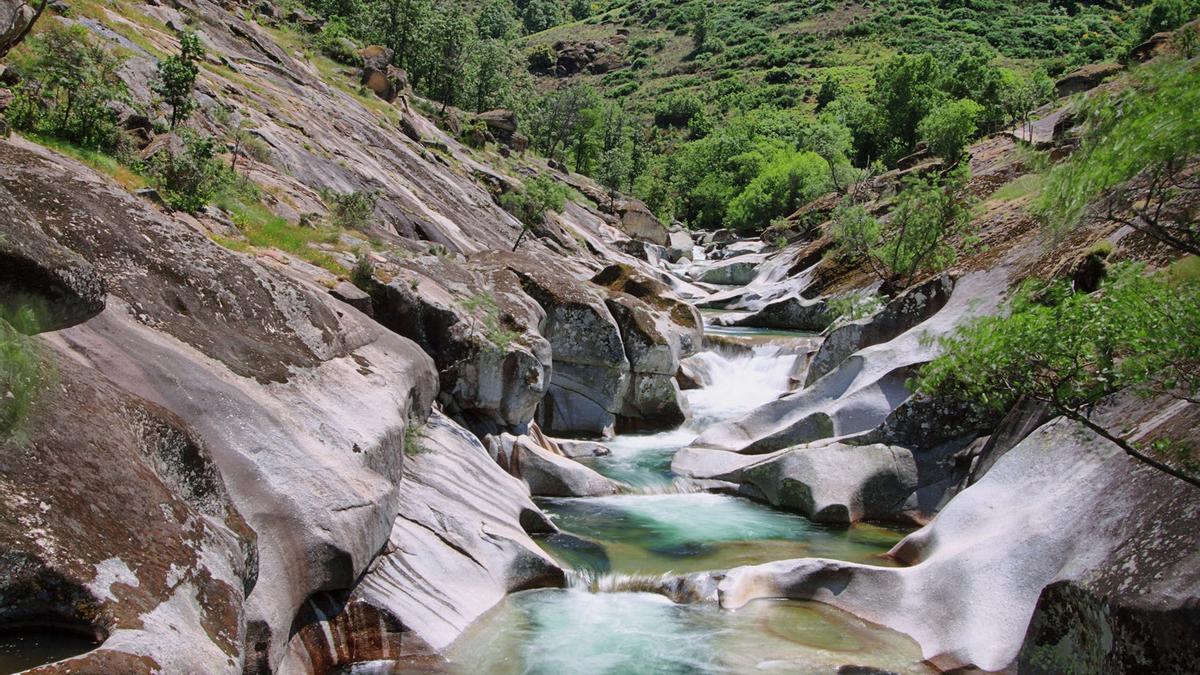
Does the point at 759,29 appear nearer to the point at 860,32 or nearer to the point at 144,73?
the point at 860,32

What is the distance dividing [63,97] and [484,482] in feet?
41.5

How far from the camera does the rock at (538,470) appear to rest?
19.8m

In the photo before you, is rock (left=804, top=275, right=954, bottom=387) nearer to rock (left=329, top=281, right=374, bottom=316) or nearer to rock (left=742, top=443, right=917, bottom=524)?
rock (left=742, top=443, right=917, bottom=524)

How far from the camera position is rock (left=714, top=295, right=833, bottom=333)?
42.3m

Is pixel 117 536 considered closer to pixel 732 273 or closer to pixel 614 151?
pixel 732 273

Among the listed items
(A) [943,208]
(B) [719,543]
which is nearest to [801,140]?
(A) [943,208]

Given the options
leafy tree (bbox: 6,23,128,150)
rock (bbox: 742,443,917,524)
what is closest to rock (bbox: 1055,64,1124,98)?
rock (bbox: 742,443,917,524)

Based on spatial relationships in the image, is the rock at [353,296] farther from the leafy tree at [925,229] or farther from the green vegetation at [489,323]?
the leafy tree at [925,229]

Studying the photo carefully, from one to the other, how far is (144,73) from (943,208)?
2820 centimetres

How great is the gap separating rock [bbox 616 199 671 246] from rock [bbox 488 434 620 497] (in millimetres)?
56312

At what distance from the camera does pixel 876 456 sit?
19.2m

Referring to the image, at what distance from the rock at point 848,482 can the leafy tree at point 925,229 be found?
1276cm

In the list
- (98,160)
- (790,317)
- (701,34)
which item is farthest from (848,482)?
Result: (701,34)

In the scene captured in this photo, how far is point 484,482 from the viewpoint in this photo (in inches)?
616
